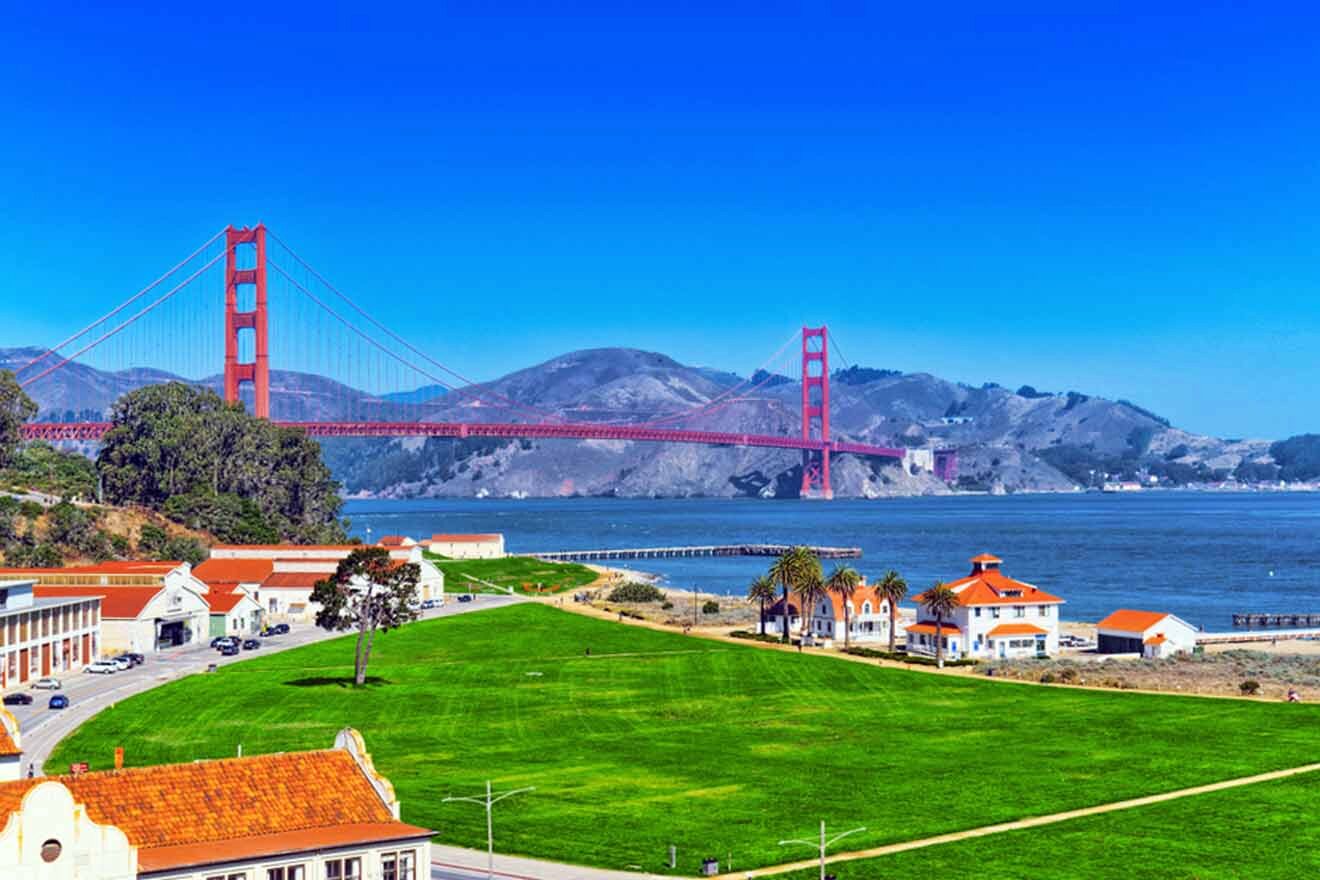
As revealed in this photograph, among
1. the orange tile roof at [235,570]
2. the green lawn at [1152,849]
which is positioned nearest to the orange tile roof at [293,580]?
the orange tile roof at [235,570]

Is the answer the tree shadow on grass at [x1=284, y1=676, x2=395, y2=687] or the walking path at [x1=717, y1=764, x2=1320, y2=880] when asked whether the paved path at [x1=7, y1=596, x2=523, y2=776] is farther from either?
the walking path at [x1=717, y1=764, x2=1320, y2=880]

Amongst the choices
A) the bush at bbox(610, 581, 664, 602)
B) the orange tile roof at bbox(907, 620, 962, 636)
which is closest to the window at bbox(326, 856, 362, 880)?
the orange tile roof at bbox(907, 620, 962, 636)

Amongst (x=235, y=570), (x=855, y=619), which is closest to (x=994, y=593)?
(x=855, y=619)

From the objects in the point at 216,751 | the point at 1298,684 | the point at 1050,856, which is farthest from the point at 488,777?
Result: the point at 1298,684

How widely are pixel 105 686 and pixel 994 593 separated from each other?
2320 inches

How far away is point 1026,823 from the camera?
56375 millimetres

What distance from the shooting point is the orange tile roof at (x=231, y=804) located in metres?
37.3

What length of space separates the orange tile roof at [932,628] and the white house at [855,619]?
5649 millimetres

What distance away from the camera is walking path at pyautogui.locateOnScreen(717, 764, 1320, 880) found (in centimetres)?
5000

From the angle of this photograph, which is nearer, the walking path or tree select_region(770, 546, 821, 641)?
the walking path

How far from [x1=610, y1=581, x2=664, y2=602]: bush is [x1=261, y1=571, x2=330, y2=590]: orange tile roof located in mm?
29668

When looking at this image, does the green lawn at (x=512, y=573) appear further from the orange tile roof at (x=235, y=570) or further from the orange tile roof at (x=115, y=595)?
the orange tile roof at (x=115, y=595)

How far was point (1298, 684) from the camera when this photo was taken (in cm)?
9512

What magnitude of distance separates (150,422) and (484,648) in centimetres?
8205
